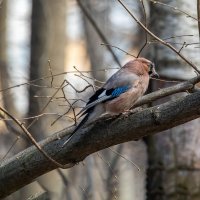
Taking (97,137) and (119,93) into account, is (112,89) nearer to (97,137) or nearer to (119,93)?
(119,93)

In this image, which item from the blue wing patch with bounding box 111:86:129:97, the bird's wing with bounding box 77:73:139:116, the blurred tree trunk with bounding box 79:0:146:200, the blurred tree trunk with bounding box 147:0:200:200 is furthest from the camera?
the blurred tree trunk with bounding box 79:0:146:200

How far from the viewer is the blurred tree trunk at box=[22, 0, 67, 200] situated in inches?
374

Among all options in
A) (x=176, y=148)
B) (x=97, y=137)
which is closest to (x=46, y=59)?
(x=176, y=148)

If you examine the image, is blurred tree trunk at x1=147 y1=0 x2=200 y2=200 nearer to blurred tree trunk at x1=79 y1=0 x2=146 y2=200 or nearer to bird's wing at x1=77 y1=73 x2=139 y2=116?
bird's wing at x1=77 y1=73 x2=139 y2=116

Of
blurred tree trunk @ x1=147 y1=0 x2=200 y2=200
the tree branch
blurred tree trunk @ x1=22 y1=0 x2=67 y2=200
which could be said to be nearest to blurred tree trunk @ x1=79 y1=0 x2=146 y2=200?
blurred tree trunk @ x1=22 y1=0 x2=67 y2=200

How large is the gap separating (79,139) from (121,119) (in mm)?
353

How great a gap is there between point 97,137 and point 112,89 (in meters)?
0.92

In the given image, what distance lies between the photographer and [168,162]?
7.56 metres

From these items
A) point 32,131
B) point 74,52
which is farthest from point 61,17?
point 74,52

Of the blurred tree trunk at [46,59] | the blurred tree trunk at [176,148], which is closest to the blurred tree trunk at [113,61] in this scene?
the blurred tree trunk at [46,59]

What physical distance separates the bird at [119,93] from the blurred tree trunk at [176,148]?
146 cm

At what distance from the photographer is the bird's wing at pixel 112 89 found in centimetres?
567

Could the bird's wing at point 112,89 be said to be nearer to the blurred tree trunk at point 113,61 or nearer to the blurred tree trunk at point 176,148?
the blurred tree trunk at point 176,148

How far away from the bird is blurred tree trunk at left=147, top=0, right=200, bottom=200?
57.7 inches
